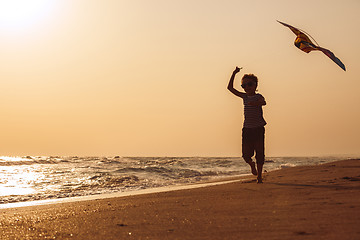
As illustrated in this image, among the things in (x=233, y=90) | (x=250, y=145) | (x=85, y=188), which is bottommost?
(x=85, y=188)

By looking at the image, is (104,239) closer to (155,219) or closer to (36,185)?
(155,219)

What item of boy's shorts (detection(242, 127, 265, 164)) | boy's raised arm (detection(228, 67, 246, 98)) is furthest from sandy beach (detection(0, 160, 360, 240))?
boy's raised arm (detection(228, 67, 246, 98))

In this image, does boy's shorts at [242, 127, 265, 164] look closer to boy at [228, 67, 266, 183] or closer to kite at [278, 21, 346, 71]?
boy at [228, 67, 266, 183]

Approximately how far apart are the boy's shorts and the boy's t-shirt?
81 millimetres

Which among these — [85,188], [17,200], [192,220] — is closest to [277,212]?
[192,220]

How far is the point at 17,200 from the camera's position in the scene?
836 cm

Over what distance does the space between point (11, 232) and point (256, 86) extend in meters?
4.45

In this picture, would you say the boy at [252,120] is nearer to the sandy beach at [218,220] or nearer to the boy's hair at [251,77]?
the boy's hair at [251,77]

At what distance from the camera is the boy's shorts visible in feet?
21.1

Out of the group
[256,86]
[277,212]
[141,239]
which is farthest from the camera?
[256,86]

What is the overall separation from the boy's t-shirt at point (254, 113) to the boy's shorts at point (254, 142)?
0.26 feet

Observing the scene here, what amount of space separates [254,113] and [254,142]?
0.47 meters

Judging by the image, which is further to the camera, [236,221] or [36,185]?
[36,185]

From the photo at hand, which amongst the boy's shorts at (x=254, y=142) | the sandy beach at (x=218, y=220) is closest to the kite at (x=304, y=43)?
the boy's shorts at (x=254, y=142)
